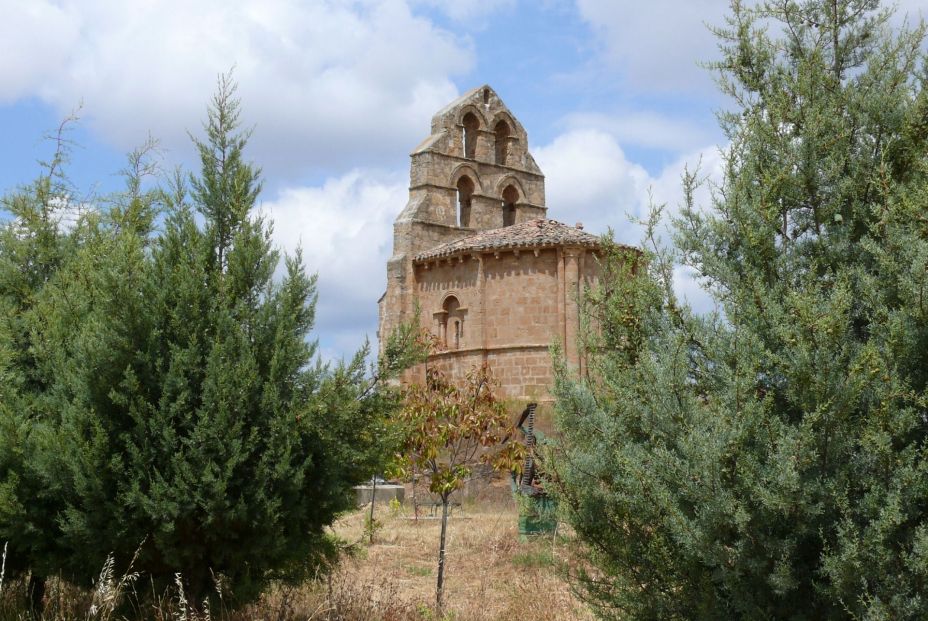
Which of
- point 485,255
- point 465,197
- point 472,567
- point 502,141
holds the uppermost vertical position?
point 502,141

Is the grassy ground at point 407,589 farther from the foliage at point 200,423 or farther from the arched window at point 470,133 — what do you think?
the arched window at point 470,133

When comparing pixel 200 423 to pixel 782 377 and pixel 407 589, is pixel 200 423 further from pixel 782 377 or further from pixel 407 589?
pixel 407 589

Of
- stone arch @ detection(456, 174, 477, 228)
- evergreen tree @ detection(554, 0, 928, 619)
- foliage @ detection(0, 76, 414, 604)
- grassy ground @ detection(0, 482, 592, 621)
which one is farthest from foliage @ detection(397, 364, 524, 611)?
stone arch @ detection(456, 174, 477, 228)

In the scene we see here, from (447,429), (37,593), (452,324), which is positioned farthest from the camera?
(452,324)

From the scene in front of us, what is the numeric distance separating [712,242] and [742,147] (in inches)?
25.1

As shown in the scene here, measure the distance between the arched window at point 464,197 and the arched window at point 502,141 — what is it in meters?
1.53

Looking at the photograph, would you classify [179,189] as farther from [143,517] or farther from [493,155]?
[493,155]

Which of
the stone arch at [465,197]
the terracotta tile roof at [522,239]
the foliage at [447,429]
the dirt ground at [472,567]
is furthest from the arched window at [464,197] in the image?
the foliage at [447,429]

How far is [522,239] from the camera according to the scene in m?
23.1

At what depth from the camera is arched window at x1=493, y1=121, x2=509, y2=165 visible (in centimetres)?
2772

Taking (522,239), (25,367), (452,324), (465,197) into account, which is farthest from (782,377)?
(465,197)

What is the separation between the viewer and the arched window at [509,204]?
27.7 meters

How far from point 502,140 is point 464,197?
7.42 ft

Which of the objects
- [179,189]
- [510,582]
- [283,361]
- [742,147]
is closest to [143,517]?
[283,361]
